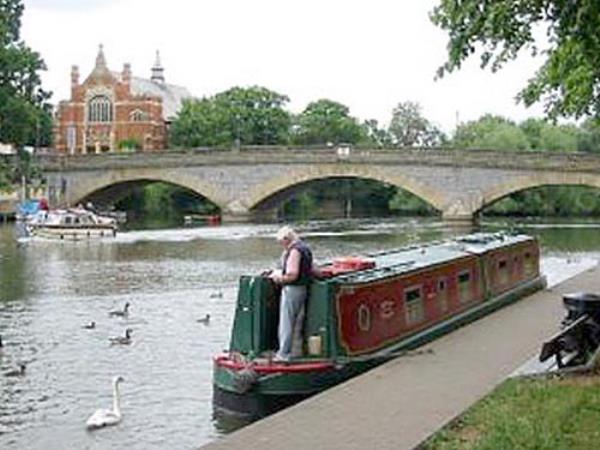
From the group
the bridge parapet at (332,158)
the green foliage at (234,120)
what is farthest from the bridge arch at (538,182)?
the green foliage at (234,120)

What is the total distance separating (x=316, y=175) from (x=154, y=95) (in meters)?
48.1

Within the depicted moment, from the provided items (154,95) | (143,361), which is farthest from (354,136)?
(143,361)

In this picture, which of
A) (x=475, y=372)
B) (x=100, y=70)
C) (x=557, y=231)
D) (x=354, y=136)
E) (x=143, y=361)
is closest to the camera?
(x=475, y=372)

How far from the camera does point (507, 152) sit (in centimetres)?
6956

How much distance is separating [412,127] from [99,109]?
46.4 m

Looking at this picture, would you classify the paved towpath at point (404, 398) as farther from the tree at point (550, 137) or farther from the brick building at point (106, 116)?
the brick building at point (106, 116)

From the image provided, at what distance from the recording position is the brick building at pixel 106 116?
113 meters

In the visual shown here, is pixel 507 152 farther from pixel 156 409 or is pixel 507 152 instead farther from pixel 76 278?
pixel 156 409

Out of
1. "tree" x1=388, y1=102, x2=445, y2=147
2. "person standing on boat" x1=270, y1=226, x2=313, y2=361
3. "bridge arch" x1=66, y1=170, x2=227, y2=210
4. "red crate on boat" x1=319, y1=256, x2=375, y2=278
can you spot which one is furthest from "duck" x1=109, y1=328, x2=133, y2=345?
"tree" x1=388, y1=102, x2=445, y2=147

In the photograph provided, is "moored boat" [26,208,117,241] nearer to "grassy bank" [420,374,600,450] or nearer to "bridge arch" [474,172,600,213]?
"bridge arch" [474,172,600,213]

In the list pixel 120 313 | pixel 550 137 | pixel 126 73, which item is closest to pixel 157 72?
pixel 126 73

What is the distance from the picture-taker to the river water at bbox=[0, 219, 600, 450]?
1319 centimetres

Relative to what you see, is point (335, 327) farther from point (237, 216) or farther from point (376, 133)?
point (376, 133)

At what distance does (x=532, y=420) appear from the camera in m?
9.43
